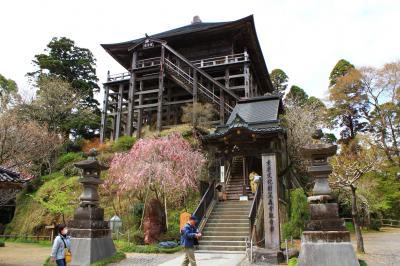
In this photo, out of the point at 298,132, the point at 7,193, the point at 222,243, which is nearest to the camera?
the point at 222,243

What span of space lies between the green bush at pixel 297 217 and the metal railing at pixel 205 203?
374 centimetres

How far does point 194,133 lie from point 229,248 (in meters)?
9.44

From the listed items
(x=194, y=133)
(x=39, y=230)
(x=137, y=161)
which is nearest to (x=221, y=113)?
(x=194, y=133)

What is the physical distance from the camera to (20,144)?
74.8 feet

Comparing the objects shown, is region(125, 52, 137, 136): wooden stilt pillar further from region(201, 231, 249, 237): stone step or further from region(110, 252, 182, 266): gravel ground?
region(110, 252, 182, 266): gravel ground

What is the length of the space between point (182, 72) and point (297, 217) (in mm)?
16130

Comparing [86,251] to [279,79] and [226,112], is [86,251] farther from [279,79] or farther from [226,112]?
[279,79]

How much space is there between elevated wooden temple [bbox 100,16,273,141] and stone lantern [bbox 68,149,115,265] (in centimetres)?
1360

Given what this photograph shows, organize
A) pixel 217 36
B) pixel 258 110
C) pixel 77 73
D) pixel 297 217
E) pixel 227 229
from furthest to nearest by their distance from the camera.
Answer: pixel 77 73 < pixel 217 36 < pixel 297 217 < pixel 258 110 < pixel 227 229

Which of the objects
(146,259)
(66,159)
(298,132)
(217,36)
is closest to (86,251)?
(146,259)

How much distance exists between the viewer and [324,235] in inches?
313

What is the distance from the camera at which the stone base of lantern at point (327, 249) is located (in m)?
7.65

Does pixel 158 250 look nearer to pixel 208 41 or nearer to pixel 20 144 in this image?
pixel 20 144

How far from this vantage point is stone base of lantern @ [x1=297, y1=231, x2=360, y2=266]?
765cm
